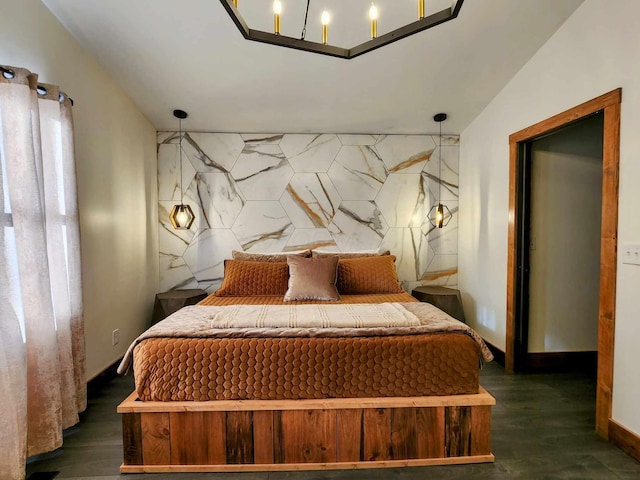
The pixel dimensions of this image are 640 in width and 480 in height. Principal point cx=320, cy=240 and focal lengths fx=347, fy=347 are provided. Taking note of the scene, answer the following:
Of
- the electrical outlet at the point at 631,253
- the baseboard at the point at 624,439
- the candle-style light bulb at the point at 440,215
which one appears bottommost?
the baseboard at the point at 624,439

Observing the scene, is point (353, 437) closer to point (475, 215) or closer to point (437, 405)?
point (437, 405)

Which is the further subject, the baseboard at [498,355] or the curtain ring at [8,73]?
the baseboard at [498,355]

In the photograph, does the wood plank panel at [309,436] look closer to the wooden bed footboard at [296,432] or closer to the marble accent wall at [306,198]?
the wooden bed footboard at [296,432]

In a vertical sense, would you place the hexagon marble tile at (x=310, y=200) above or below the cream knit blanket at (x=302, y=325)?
above

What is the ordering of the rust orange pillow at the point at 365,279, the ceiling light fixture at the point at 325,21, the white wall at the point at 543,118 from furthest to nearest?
the rust orange pillow at the point at 365,279, the white wall at the point at 543,118, the ceiling light fixture at the point at 325,21

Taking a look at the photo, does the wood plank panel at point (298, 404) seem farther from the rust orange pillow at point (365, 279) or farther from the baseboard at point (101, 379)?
the rust orange pillow at point (365, 279)

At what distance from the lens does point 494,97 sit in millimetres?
2955

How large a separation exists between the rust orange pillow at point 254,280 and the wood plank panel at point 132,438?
122 cm

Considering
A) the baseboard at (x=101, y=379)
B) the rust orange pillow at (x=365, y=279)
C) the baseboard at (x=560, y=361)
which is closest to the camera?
the baseboard at (x=101, y=379)

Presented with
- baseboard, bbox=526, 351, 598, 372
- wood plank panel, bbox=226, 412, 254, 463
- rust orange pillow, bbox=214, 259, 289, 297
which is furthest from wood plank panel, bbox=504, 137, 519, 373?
wood plank panel, bbox=226, 412, 254, 463

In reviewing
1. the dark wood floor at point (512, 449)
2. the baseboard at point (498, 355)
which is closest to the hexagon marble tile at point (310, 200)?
the baseboard at point (498, 355)

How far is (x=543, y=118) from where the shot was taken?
2.39m

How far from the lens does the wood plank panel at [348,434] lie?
1654mm

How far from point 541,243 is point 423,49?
1721 mm
